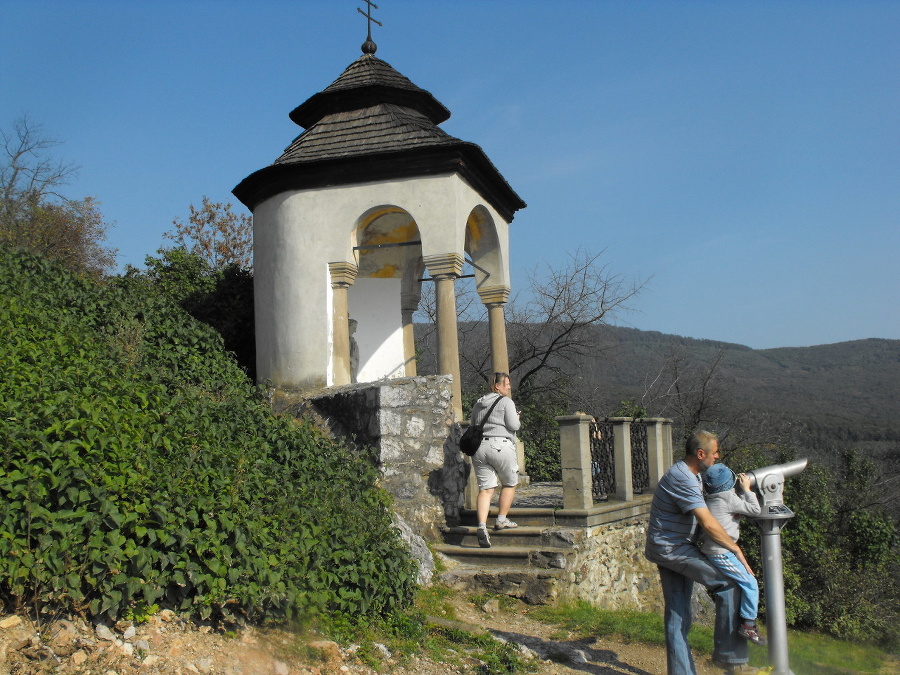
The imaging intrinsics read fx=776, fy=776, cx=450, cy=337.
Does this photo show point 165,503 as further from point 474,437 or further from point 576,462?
point 576,462

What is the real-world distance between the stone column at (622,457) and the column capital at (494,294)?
10.7ft

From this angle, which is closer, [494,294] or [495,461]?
[495,461]

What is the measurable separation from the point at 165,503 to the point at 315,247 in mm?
6279

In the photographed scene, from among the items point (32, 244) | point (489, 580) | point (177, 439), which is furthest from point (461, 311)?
point (177, 439)

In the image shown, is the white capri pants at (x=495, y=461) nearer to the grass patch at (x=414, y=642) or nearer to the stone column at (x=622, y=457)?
the stone column at (x=622, y=457)

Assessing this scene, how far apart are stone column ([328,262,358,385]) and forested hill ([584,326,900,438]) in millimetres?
40459

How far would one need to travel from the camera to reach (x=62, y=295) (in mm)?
8922

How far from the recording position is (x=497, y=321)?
11211mm

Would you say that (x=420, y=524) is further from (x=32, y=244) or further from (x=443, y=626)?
(x=32, y=244)

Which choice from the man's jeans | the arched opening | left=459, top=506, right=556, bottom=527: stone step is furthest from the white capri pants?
the arched opening

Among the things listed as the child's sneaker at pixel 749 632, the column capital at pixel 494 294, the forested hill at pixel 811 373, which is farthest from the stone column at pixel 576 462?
the forested hill at pixel 811 373

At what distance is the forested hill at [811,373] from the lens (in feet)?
181

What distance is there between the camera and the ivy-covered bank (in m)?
3.97

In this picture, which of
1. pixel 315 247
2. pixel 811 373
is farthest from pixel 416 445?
pixel 811 373
